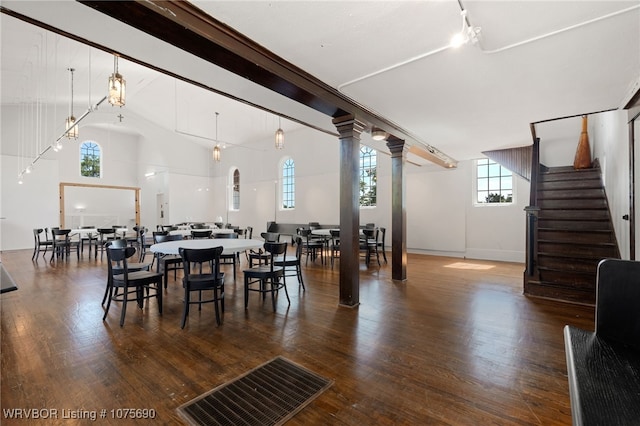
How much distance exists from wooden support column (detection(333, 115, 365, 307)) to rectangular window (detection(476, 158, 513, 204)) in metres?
5.17

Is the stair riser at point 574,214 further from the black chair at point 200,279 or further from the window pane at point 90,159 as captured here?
the window pane at point 90,159

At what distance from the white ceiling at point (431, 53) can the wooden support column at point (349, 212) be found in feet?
1.37

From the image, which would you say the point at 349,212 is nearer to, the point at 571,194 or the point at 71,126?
the point at 571,194

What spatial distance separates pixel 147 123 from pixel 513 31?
12.9 metres

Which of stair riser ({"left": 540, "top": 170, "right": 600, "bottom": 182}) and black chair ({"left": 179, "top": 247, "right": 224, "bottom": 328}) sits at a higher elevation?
stair riser ({"left": 540, "top": 170, "right": 600, "bottom": 182})

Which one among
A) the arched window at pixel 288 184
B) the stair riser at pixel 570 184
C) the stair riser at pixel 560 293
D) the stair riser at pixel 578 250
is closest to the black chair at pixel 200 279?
the stair riser at pixel 560 293

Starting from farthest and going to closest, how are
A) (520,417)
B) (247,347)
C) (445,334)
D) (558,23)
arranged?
(445,334)
(247,347)
(558,23)
(520,417)

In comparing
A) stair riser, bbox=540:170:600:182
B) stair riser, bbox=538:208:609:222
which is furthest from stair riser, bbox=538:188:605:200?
stair riser, bbox=540:170:600:182

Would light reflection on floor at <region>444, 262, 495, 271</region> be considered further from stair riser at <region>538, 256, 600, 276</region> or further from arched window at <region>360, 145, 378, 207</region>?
arched window at <region>360, 145, 378, 207</region>

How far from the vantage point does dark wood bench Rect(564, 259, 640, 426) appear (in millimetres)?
830

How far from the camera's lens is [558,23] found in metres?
1.94

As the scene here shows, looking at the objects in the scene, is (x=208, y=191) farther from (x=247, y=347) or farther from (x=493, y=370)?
(x=493, y=370)

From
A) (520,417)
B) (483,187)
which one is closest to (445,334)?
(520,417)

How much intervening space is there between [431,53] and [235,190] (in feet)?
37.3
